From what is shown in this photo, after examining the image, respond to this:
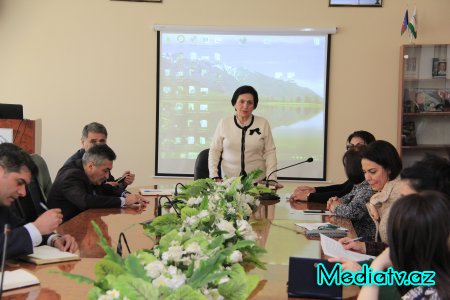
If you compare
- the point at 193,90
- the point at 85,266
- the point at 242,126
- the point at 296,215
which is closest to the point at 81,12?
the point at 193,90

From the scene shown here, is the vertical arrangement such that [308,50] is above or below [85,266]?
above

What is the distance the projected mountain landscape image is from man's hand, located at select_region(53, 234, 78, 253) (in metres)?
4.18

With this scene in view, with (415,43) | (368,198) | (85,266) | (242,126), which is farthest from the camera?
(415,43)

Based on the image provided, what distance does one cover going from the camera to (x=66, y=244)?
2.57 m

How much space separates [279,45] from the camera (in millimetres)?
6676

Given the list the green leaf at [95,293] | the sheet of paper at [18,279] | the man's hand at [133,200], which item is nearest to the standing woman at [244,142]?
the man's hand at [133,200]

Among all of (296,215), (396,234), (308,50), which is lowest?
(296,215)

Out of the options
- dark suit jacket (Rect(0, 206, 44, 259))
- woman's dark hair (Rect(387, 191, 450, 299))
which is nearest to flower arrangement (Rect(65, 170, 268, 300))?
woman's dark hair (Rect(387, 191, 450, 299))

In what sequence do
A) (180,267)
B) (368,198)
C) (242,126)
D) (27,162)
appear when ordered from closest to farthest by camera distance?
(180,267), (27,162), (368,198), (242,126)

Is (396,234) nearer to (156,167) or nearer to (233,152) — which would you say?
(233,152)

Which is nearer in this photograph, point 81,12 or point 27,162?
point 27,162

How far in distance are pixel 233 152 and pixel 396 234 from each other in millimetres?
3413

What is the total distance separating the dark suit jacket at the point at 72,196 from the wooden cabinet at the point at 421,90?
12.5 feet

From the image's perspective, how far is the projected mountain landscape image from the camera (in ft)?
21.9
